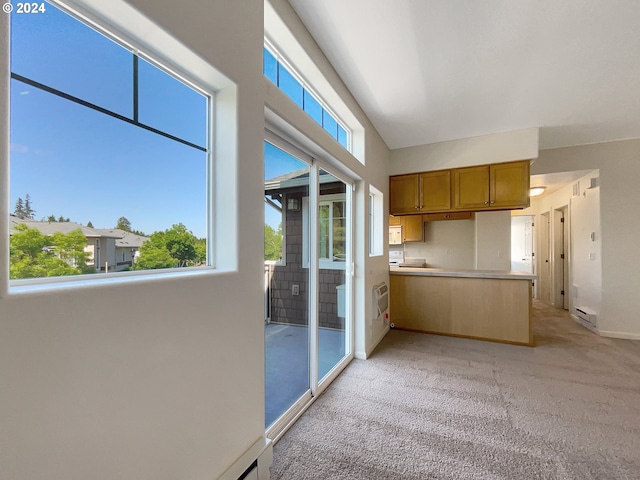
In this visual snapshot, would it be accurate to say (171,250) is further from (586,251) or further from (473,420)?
(586,251)

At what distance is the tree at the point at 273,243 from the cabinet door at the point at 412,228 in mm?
4607

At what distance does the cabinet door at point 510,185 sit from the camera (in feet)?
11.8

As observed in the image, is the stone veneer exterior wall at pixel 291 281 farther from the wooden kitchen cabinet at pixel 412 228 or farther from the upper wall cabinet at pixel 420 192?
the wooden kitchen cabinet at pixel 412 228

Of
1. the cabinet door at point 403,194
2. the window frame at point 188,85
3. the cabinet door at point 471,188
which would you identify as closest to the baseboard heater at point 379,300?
the cabinet door at point 403,194

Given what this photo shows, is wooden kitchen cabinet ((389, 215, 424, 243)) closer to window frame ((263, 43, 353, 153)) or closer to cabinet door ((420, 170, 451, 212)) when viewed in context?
cabinet door ((420, 170, 451, 212))

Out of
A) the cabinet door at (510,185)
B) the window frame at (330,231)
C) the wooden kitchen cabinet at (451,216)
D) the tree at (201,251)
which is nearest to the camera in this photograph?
the tree at (201,251)

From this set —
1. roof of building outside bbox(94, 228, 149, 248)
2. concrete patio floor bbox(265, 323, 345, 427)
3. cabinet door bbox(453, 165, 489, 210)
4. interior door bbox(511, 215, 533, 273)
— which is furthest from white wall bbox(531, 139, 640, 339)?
roof of building outside bbox(94, 228, 149, 248)

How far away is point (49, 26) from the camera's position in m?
0.82

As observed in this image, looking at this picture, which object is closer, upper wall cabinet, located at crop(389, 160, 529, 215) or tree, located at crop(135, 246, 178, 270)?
tree, located at crop(135, 246, 178, 270)

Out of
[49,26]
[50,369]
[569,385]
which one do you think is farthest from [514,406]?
[49,26]

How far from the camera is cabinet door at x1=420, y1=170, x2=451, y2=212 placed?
401 cm

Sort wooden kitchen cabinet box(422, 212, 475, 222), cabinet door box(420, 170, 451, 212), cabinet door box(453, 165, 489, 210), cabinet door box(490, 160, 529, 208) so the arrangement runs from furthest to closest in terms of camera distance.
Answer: wooden kitchen cabinet box(422, 212, 475, 222) → cabinet door box(420, 170, 451, 212) → cabinet door box(453, 165, 489, 210) → cabinet door box(490, 160, 529, 208)

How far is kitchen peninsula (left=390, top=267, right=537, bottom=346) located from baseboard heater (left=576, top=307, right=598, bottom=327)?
144 cm

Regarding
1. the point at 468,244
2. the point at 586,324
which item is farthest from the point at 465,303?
the point at 468,244
